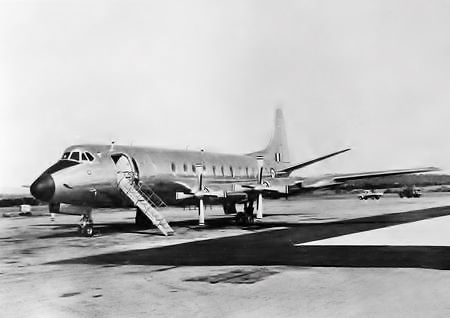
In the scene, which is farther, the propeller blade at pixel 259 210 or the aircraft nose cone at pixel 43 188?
the propeller blade at pixel 259 210

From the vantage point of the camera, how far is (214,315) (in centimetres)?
789

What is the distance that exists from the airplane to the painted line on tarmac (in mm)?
2597

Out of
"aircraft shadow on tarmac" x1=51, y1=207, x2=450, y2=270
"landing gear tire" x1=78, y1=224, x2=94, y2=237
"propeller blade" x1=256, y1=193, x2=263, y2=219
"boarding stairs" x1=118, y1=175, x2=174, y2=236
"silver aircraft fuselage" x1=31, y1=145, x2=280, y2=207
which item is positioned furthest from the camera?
"propeller blade" x1=256, y1=193, x2=263, y2=219

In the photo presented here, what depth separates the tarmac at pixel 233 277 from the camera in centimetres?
835

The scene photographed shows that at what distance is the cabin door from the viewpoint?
22.7 meters

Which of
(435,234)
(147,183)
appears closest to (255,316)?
(435,234)

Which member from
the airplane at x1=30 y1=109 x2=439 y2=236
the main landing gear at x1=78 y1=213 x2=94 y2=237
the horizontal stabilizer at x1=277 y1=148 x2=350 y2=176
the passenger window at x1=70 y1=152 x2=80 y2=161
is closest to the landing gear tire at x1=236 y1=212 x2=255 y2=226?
the airplane at x1=30 y1=109 x2=439 y2=236

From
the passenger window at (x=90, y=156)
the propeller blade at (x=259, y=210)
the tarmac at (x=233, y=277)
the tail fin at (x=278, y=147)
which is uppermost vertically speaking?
the tail fin at (x=278, y=147)

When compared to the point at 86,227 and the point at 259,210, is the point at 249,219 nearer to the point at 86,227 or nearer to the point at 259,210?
the point at 259,210

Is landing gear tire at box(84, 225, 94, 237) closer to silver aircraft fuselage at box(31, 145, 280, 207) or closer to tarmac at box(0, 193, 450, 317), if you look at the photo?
silver aircraft fuselage at box(31, 145, 280, 207)

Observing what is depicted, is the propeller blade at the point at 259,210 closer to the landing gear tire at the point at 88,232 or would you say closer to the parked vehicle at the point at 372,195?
the landing gear tire at the point at 88,232

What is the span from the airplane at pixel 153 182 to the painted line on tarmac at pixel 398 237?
8.52 ft

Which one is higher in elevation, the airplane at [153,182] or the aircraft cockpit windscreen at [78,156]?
the aircraft cockpit windscreen at [78,156]

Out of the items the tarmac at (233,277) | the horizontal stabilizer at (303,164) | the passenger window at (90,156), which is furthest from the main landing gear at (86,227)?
the horizontal stabilizer at (303,164)
